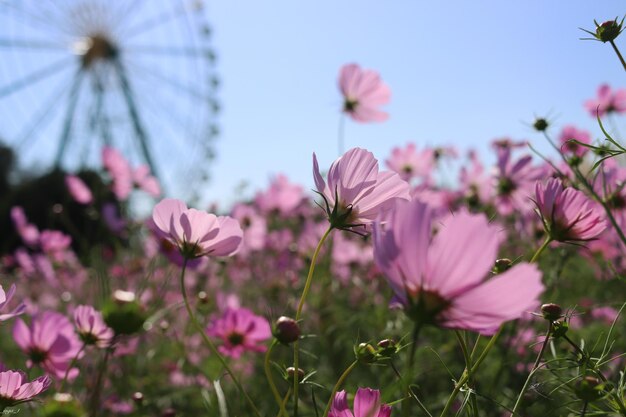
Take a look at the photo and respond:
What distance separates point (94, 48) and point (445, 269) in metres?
10.0

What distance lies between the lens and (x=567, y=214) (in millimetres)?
493

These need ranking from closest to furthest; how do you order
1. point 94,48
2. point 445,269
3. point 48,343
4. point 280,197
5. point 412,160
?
point 445,269, point 48,343, point 412,160, point 280,197, point 94,48

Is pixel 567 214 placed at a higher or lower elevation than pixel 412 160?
higher

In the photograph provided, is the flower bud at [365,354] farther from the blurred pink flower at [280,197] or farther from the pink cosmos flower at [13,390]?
the blurred pink flower at [280,197]

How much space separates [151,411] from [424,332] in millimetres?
614

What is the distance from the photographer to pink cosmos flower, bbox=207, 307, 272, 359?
2.65 feet

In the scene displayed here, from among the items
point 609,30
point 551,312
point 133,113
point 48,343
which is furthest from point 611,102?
point 133,113

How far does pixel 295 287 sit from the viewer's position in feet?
5.20

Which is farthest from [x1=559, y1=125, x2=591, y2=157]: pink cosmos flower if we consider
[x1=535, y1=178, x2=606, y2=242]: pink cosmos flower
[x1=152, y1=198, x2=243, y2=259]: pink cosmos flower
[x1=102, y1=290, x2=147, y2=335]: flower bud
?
[x1=102, y1=290, x2=147, y2=335]: flower bud

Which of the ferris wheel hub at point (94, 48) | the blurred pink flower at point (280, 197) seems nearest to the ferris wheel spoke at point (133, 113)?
the ferris wheel hub at point (94, 48)

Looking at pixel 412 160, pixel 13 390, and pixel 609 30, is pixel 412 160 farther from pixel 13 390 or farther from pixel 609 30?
pixel 13 390

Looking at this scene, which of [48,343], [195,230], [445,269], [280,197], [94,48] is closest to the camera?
[445,269]

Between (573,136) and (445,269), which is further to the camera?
(573,136)

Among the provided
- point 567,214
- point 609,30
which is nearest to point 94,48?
point 609,30
